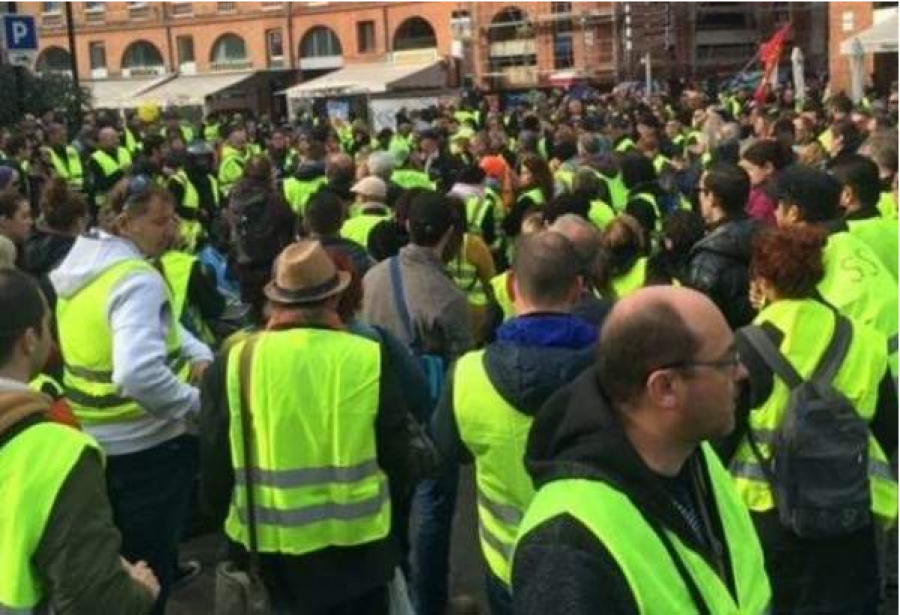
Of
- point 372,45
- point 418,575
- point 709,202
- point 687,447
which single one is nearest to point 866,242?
point 709,202

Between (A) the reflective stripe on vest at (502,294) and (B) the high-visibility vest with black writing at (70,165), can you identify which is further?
(B) the high-visibility vest with black writing at (70,165)

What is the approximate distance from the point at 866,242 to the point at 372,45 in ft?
172

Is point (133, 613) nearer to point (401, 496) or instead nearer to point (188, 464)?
point (401, 496)

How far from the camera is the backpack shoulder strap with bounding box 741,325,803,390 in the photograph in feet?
12.1

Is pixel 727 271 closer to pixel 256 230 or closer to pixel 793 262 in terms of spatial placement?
pixel 793 262

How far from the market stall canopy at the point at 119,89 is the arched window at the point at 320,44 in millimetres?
7350

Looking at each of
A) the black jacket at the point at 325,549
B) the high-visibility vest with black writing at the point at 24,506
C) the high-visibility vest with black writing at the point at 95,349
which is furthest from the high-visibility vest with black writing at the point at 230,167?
the high-visibility vest with black writing at the point at 24,506

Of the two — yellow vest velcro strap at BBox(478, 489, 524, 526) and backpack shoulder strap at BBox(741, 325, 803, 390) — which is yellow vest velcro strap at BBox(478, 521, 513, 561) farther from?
backpack shoulder strap at BBox(741, 325, 803, 390)

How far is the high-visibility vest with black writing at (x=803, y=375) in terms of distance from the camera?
3.74 metres

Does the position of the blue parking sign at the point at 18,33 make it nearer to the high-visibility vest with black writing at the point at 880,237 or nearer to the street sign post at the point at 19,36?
the street sign post at the point at 19,36

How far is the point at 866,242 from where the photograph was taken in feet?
18.2

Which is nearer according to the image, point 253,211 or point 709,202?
point 709,202

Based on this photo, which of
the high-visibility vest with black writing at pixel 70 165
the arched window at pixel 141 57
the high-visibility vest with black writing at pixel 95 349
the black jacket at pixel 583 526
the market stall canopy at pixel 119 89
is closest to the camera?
the black jacket at pixel 583 526

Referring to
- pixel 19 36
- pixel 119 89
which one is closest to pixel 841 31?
pixel 19 36
